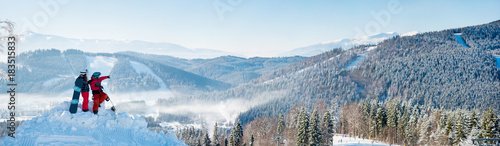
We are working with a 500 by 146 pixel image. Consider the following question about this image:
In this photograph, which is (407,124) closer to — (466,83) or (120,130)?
(120,130)

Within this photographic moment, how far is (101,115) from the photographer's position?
12562 millimetres

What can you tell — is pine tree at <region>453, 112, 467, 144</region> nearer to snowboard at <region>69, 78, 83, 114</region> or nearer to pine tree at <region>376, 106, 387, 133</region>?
pine tree at <region>376, 106, 387, 133</region>

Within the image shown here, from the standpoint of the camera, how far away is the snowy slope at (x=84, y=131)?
10568 millimetres

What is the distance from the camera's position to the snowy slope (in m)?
10.6

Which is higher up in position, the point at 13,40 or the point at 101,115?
the point at 13,40

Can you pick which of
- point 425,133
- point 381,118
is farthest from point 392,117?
point 425,133

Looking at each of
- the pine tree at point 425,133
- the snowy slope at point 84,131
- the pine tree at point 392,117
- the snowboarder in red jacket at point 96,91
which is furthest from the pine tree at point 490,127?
the snowboarder in red jacket at point 96,91

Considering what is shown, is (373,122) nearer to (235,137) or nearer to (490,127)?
(490,127)

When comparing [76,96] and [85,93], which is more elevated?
[85,93]

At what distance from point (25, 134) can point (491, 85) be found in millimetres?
225738

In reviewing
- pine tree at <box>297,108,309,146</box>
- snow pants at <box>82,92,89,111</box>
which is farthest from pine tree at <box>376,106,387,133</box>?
snow pants at <box>82,92,89,111</box>

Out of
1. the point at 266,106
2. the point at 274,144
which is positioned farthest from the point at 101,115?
the point at 266,106

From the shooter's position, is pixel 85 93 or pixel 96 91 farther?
pixel 96 91

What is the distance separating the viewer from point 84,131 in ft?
36.6
